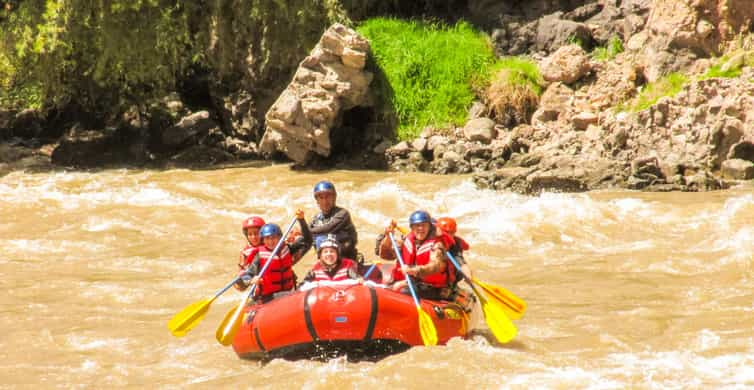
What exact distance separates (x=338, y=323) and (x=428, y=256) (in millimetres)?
995

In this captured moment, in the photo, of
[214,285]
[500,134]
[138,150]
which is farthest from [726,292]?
[138,150]

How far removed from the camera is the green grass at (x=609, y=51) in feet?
47.3

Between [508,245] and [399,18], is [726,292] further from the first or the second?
[399,18]

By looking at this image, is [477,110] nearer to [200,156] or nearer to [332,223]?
[200,156]

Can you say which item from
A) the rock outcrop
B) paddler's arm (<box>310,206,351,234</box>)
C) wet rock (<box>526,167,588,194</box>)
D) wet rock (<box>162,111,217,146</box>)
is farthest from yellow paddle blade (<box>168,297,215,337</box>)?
wet rock (<box>162,111,217,146</box>)

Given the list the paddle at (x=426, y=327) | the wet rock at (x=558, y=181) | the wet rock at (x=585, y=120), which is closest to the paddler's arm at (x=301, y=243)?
the paddle at (x=426, y=327)

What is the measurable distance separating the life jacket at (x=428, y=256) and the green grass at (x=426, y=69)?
8.06 meters

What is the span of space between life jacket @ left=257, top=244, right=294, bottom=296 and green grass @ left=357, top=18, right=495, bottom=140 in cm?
819

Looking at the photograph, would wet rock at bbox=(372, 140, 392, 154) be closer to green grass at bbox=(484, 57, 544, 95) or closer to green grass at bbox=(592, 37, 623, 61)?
green grass at bbox=(484, 57, 544, 95)

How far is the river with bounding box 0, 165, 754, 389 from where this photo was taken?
5.20 metres

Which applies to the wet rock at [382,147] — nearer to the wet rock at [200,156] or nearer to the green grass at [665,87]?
the wet rock at [200,156]

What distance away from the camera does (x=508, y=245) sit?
915cm

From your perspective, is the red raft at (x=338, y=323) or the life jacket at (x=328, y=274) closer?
the red raft at (x=338, y=323)

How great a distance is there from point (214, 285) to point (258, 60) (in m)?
8.71
